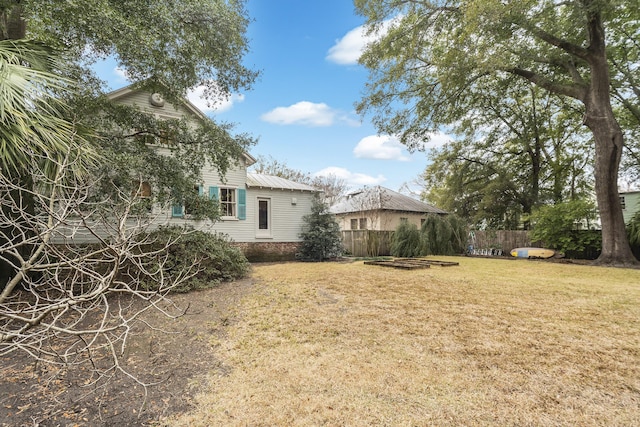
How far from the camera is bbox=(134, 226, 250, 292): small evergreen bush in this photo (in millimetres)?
6629

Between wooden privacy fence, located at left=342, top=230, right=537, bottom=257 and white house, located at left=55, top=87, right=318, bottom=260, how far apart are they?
3.11 meters

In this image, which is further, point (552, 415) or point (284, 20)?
point (284, 20)

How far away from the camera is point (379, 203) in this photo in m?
18.5

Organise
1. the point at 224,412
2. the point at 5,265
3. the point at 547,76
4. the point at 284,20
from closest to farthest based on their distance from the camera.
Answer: the point at 224,412, the point at 5,265, the point at 284,20, the point at 547,76

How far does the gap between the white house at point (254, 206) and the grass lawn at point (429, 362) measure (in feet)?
21.2

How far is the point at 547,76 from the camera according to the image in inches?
507

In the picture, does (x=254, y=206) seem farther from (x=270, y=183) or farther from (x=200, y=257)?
(x=200, y=257)

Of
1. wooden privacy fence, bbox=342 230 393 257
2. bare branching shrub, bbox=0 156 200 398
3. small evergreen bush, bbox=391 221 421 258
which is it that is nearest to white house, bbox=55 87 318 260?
wooden privacy fence, bbox=342 230 393 257

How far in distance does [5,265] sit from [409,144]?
45.5 ft

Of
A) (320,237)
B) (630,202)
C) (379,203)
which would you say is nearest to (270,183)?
(320,237)

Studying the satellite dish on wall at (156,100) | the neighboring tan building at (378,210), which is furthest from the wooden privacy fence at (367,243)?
the satellite dish on wall at (156,100)

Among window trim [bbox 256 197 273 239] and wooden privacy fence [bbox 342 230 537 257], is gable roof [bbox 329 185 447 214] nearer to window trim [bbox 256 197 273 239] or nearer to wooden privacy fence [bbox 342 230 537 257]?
wooden privacy fence [bbox 342 230 537 257]

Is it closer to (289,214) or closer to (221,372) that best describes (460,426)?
(221,372)

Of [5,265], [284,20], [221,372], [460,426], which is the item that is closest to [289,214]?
[284,20]
